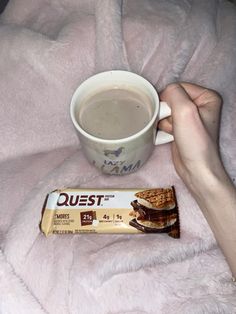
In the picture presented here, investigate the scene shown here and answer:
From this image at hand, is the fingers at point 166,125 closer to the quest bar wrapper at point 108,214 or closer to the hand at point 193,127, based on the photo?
the hand at point 193,127

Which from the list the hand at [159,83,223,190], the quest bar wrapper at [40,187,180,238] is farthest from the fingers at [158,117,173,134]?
the quest bar wrapper at [40,187,180,238]

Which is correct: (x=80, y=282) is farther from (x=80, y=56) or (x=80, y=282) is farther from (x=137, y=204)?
(x=80, y=56)

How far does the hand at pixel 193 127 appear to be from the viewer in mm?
666

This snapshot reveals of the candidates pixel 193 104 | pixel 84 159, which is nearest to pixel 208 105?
pixel 193 104

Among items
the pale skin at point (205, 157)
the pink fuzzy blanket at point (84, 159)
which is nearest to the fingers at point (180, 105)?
the pale skin at point (205, 157)

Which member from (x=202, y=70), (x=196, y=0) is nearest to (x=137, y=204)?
(x=202, y=70)

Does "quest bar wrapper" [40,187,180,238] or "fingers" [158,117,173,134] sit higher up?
"fingers" [158,117,173,134]

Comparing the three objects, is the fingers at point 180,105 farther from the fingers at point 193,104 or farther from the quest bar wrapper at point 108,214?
the quest bar wrapper at point 108,214

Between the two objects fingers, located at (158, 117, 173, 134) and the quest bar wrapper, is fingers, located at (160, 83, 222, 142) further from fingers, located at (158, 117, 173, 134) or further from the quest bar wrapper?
the quest bar wrapper

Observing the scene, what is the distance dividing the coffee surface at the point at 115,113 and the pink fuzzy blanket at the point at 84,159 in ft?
0.29

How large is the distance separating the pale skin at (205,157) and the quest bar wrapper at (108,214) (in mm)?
53

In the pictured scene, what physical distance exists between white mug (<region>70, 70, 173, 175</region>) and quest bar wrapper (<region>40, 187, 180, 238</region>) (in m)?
0.05

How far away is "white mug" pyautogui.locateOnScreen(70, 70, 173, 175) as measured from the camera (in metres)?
0.66

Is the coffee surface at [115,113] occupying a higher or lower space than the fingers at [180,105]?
lower
